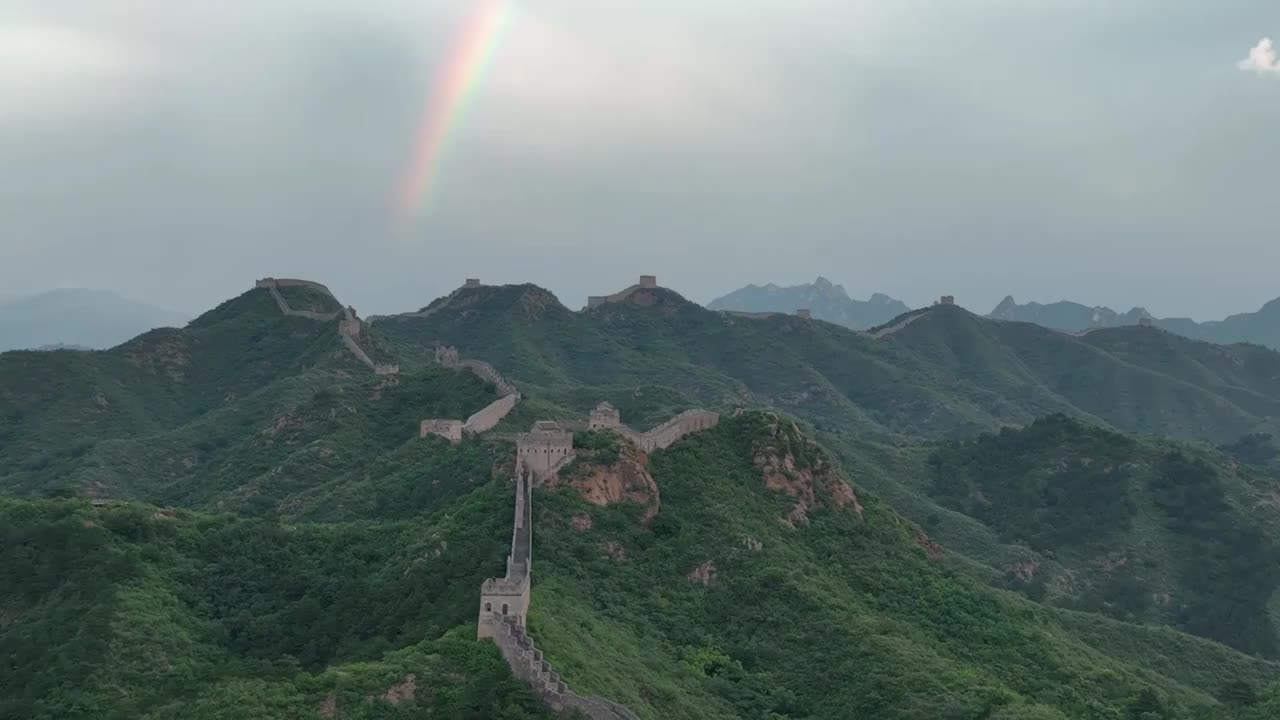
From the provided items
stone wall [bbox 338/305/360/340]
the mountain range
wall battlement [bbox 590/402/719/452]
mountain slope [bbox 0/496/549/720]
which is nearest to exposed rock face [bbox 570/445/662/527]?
the mountain range

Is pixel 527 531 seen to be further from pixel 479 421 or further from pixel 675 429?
pixel 479 421

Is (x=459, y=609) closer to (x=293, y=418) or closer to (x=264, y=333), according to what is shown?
(x=293, y=418)

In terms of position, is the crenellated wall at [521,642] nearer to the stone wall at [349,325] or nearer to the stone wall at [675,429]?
the stone wall at [675,429]

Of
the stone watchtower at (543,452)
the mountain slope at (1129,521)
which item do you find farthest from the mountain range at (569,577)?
the stone watchtower at (543,452)

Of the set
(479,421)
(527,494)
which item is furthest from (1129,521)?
(527,494)

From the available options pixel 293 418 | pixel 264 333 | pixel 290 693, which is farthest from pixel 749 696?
pixel 264 333

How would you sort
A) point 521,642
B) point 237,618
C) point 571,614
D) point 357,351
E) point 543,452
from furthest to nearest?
point 357,351 → point 543,452 → point 237,618 → point 571,614 → point 521,642
